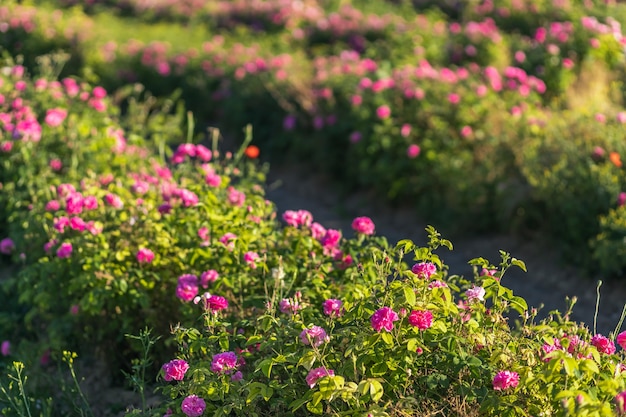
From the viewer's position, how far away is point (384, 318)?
118 inches

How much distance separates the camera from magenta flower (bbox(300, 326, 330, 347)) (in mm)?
3070

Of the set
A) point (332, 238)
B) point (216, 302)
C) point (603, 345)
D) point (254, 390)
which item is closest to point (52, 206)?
point (332, 238)

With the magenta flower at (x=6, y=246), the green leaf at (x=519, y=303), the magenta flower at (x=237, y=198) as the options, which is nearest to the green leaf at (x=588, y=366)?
the green leaf at (x=519, y=303)

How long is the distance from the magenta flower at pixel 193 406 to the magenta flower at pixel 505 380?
995 millimetres

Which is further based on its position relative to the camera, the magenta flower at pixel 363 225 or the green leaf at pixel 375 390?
the magenta flower at pixel 363 225

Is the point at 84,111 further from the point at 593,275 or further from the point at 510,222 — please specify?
the point at 593,275

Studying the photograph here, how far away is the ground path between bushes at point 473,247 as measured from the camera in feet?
19.0

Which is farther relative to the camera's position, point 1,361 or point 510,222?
point 510,222

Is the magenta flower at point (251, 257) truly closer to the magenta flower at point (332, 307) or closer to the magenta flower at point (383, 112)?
the magenta flower at point (332, 307)

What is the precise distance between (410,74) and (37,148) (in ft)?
11.6

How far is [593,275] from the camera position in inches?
236

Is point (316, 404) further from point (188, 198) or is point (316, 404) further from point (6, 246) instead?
point (6, 246)

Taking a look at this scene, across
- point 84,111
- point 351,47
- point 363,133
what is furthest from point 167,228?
point 351,47

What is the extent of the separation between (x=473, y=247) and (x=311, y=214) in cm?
156
